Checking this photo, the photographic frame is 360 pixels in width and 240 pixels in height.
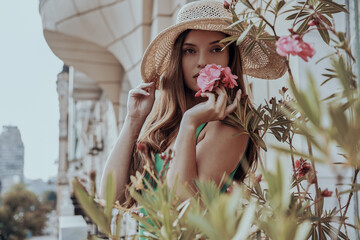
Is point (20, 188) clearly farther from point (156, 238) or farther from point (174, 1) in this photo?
point (156, 238)

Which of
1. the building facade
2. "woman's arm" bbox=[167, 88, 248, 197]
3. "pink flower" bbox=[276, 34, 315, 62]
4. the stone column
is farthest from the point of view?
the stone column

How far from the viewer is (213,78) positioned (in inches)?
Result: 35.4

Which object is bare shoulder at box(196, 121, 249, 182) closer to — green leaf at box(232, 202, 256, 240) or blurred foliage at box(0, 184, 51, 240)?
green leaf at box(232, 202, 256, 240)

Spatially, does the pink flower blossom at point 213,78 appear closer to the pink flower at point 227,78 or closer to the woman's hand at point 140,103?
the pink flower at point 227,78

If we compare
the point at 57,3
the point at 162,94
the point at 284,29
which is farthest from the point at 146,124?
the point at 57,3

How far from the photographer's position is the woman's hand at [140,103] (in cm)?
131

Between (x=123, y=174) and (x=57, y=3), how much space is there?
433 cm

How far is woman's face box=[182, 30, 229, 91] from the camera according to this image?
112 centimetres

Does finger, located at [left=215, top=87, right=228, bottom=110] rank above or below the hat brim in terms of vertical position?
below

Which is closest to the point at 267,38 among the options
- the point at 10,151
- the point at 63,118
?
the point at 63,118

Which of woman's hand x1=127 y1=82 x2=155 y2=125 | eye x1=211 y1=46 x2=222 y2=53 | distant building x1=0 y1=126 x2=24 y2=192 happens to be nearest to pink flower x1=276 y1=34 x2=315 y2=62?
eye x1=211 y1=46 x2=222 y2=53

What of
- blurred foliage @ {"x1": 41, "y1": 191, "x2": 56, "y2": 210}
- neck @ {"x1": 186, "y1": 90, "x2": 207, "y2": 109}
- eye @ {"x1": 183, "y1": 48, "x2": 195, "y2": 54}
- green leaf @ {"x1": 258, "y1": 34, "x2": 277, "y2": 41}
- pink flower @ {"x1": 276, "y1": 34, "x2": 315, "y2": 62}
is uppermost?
green leaf @ {"x1": 258, "y1": 34, "x2": 277, "y2": 41}

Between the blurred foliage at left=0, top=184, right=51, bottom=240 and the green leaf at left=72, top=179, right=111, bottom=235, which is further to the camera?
the blurred foliage at left=0, top=184, right=51, bottom=240

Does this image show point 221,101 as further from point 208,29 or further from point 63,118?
point 63,118
